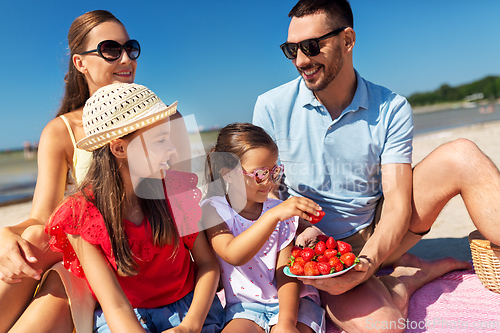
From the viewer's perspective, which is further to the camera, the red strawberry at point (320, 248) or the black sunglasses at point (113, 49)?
the black sunglasses at point (113, 49)

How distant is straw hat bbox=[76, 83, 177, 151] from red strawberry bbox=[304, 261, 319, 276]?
1169 mm

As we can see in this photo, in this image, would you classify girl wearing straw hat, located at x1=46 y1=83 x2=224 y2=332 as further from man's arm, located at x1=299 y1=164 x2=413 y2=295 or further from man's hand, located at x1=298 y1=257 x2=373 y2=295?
man's arm, located at x1=299 y1=164 x2=413 y2=295

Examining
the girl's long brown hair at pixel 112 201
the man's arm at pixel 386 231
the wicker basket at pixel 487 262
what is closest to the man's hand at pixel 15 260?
the girl's long brown hair at pixel 112 201

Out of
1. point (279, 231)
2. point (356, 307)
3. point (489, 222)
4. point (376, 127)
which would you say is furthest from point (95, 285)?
point (489, 222)

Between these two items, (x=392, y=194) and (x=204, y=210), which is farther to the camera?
(x=392, y=194)

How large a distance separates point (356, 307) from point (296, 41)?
206cm

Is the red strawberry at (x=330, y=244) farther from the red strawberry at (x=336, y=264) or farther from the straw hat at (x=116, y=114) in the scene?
the straw hat at (x=116, y=114)

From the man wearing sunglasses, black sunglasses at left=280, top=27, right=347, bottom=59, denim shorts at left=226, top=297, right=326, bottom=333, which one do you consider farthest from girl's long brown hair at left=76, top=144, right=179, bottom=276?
black sunglasses at left=280, top=27, right=347, bottom=59

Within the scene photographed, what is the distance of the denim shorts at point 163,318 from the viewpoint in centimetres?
205

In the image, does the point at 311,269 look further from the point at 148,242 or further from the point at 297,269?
the point at 148,242

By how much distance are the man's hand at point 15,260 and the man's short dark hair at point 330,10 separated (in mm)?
2570

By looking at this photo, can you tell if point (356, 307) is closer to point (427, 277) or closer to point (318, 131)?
point (427, 277)

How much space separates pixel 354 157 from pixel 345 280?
1030 millimetres

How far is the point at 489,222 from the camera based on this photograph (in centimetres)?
244
